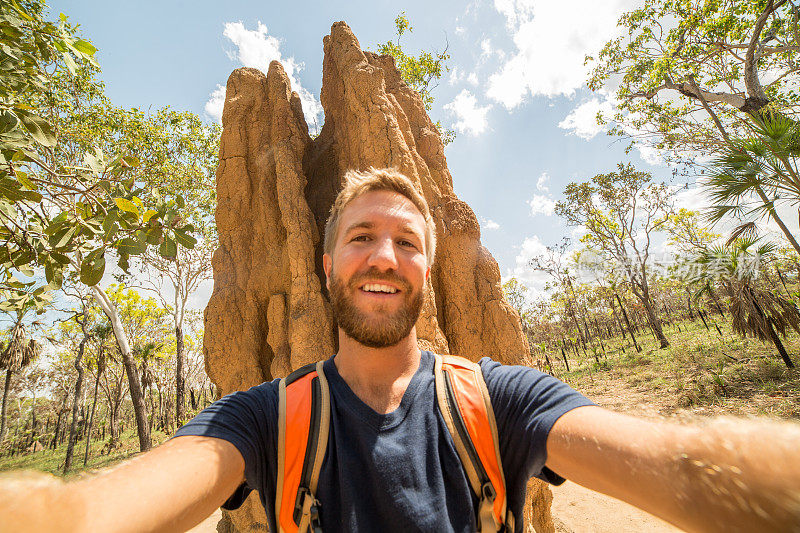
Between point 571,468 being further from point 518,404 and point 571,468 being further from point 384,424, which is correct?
point 384,424

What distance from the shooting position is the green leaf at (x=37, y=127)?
7.86 ft

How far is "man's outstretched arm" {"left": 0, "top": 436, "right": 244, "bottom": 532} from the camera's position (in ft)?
2.46

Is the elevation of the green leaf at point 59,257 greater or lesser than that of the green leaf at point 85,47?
lesser

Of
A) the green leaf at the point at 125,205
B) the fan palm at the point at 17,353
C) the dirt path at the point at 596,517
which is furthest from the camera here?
the fan palm at the point at 17,353

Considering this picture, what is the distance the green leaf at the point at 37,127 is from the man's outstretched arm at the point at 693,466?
3.75 metres

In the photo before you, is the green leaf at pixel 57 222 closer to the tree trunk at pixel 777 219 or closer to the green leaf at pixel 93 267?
the green leaf at pixel 93 267

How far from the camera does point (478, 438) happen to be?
4.58ft

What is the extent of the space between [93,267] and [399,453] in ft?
8.09

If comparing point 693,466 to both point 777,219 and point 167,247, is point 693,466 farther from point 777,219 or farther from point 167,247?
point 777,219

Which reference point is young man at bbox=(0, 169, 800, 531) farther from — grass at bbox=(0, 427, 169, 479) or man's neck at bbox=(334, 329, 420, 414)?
grass at bbox=(0, 427, 169, 479)

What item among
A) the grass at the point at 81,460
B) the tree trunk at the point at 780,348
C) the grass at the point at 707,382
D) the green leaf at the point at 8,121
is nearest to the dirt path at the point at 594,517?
the grass at the point at 707,382

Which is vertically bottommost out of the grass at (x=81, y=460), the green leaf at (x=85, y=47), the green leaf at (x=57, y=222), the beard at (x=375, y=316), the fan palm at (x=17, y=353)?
the grass at (x=81, y=460)

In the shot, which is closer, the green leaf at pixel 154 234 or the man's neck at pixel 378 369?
the man's neck at pixel 378 369

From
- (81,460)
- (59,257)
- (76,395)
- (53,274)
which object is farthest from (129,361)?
(81,460)
